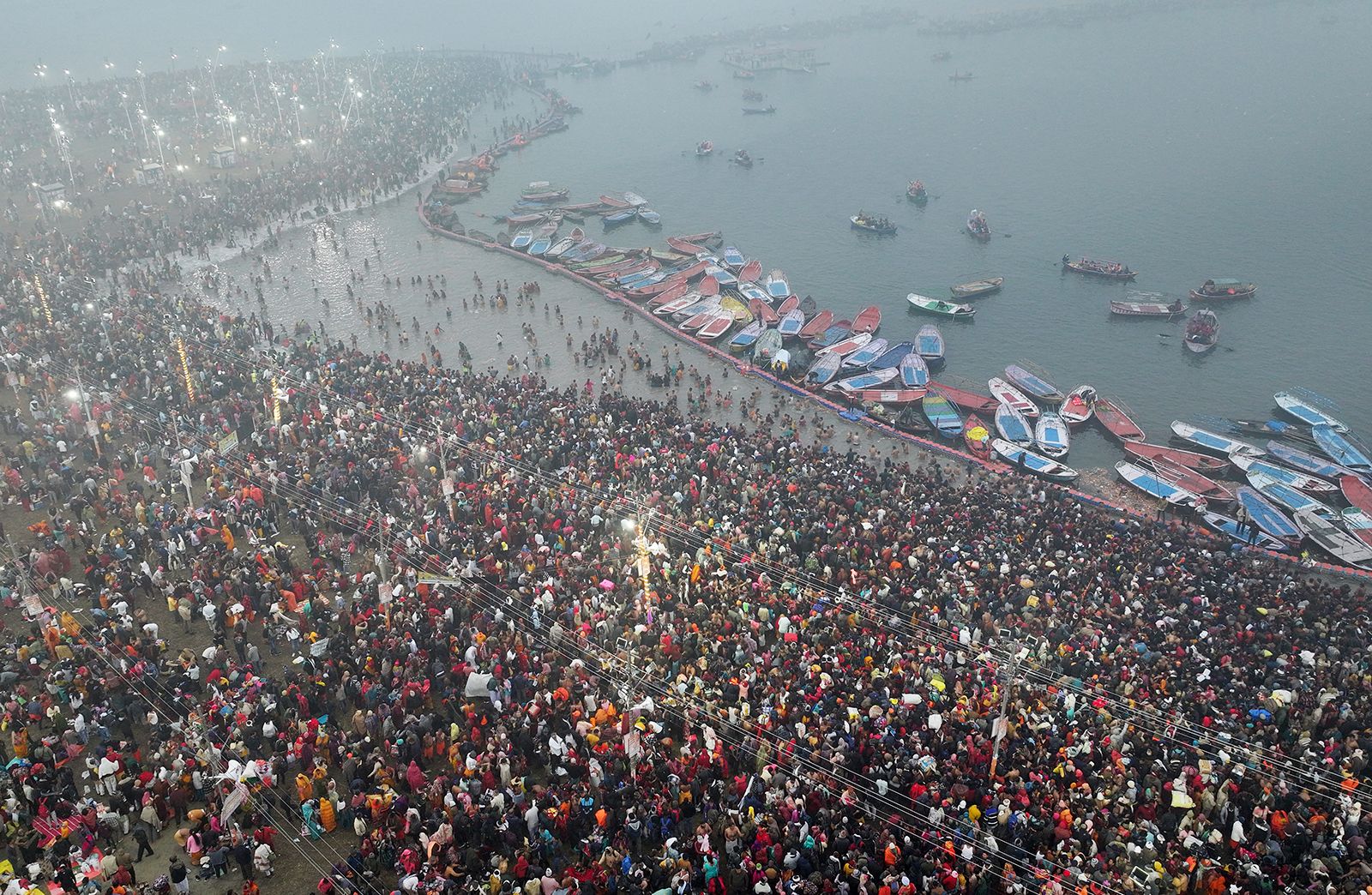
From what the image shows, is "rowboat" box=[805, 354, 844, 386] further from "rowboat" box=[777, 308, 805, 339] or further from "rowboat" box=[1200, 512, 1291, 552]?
"rowboat" box=[1200, 512, 1291, 552]

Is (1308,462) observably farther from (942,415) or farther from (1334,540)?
(942,415)

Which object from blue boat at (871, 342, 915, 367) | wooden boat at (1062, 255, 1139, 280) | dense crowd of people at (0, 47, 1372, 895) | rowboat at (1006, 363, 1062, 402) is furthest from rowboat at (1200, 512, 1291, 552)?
wooden boat at (1062, 255, 1139, 280)

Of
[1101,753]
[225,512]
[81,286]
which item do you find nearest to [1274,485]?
[1101,753]

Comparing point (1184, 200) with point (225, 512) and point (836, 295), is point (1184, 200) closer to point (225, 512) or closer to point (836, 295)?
point (836, 295)

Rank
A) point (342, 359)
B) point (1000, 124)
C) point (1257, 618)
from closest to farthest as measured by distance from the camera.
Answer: point (1257, 618) → point (342, 359) → point (1000, 124)

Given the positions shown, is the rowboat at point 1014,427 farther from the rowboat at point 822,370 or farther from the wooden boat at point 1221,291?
the wooden boat at point 1221,291

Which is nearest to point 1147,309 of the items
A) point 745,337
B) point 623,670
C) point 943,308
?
point 943,308
